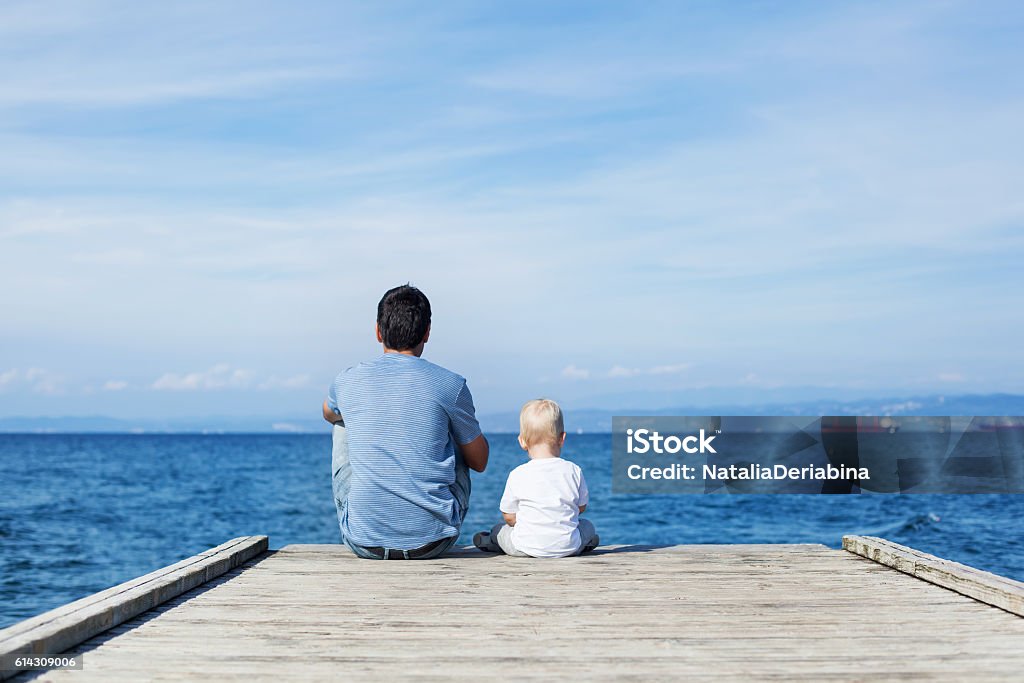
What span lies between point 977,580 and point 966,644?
2.98ft

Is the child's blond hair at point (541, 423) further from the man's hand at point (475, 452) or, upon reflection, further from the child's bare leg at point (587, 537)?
the child's bare leg at point (587, 537)

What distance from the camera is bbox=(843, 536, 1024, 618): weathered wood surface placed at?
11.9 ft

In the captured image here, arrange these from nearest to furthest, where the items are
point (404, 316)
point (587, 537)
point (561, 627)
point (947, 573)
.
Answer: point (561, 627)
point (947, 573)
point (404, 316)
point (587, 537)

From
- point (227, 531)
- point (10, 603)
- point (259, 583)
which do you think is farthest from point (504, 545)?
point (227, 531)

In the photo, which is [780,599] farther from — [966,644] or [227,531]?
[227,531]

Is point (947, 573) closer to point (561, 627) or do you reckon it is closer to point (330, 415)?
point (561, 627)

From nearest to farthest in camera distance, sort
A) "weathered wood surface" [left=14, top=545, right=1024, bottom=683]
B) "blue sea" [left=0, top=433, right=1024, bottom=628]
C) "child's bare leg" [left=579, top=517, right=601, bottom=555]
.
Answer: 1. "weathered wood surface" [left=14, top=545, right=1024, bottom=683]
2. "child's bare leg" [left=579, top=517, right=601, bottom=555]
3. "blue sea" [left=0, top=433, right=1024, bottom=628]

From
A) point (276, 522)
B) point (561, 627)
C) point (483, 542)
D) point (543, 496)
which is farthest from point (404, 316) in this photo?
point (276, 522)

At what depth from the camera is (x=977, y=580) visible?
388cm

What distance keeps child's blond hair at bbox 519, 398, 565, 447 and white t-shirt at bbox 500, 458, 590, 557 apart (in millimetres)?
121

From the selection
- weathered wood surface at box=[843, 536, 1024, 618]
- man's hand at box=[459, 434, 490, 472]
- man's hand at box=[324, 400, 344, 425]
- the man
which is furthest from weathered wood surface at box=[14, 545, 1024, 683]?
A: man's hand at box=[324, 400, 344, 425]

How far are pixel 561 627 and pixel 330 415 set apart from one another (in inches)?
85.1

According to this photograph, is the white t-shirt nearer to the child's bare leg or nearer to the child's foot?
the child's bare leg

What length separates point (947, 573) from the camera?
4.15 meters
